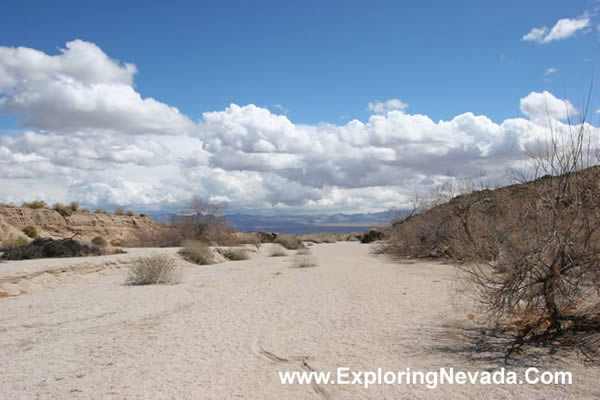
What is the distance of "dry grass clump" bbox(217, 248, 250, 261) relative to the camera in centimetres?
2730

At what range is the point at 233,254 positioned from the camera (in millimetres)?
27484

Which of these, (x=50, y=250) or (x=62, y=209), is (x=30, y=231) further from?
(x=50, y=250)

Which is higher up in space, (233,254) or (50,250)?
(50,250)

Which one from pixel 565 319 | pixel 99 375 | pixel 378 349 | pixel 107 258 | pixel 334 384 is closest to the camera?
pixel 334 384

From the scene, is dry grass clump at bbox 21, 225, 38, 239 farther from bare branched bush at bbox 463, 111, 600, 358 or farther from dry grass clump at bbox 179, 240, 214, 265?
bare branched bush at bbox 463, 111, 600, 358

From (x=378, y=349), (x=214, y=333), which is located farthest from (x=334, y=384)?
(x=214, y=333)

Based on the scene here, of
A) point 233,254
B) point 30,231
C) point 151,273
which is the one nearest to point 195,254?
point 233,254

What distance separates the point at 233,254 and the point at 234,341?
20574 mm

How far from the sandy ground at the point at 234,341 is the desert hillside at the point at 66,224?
20005 millimetres

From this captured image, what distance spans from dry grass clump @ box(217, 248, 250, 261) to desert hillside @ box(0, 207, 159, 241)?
11.9 meters

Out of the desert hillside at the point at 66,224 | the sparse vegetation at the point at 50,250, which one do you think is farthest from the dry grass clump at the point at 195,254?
the desert hillside at the point at 66,224

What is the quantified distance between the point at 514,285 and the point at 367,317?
3.65m

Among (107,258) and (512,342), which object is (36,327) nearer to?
(512,342)

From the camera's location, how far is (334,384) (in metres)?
5.12
